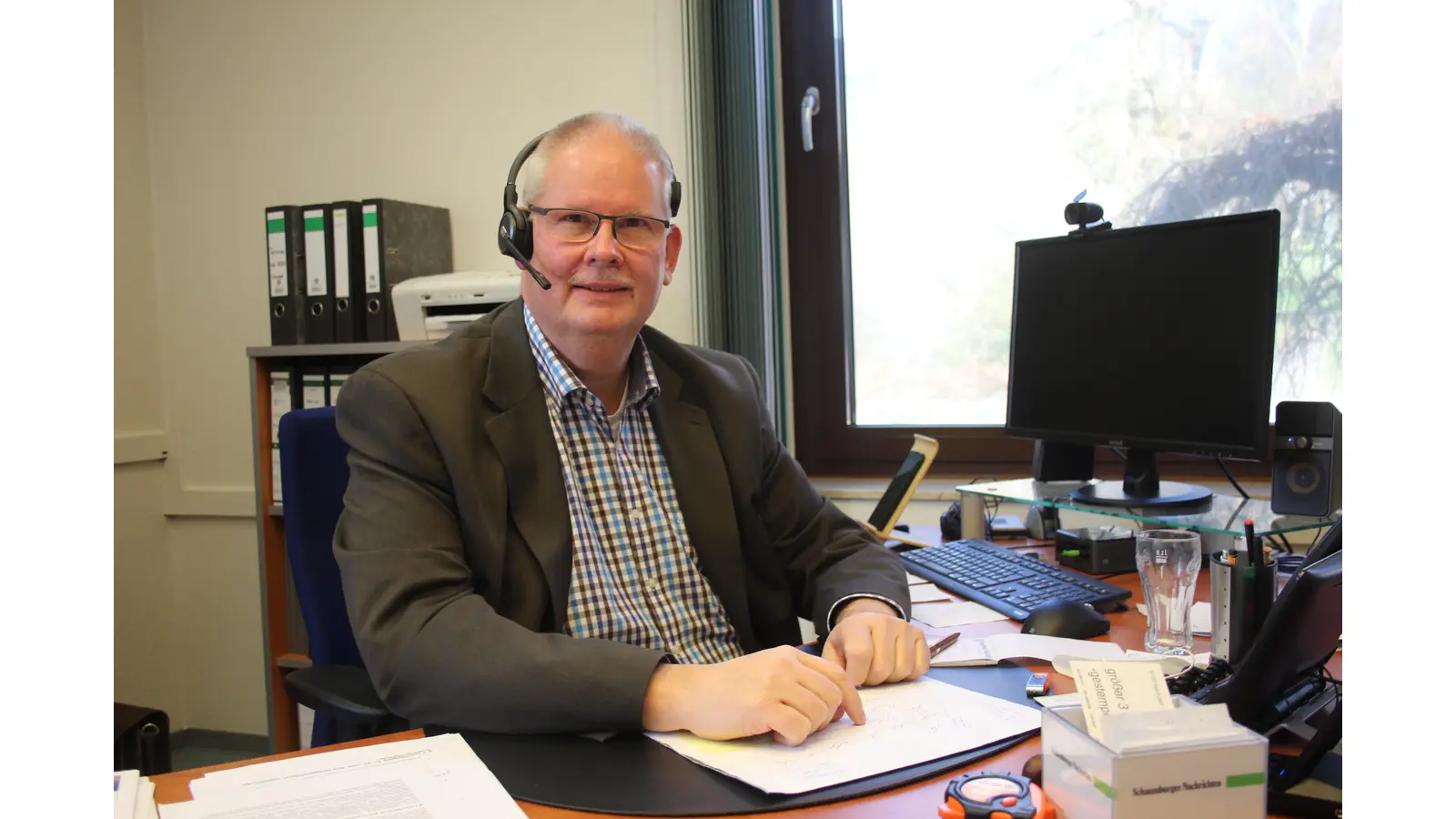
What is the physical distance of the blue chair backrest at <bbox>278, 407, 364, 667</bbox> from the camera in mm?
1556

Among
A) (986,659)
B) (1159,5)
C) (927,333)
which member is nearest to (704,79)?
(927,333)

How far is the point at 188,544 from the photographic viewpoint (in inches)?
130

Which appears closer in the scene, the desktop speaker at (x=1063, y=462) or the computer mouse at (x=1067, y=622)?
the computer mouse at (x=1067, y=622)

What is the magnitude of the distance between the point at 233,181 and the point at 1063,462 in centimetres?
256

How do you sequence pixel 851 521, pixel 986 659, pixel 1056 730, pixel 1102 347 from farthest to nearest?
pixel 1102 347 → pixel 851 521 → pixel 986 659 → pixel 1056 730

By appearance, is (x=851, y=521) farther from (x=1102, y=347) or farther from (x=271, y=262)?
(x=271, y=262)

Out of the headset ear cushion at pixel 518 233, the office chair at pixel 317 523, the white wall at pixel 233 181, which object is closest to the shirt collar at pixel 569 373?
the headset ear cushion at pixel 518 233

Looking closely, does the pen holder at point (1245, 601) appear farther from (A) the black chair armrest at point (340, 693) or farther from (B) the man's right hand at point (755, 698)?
(A) the black chair armrest at point (340, 693)

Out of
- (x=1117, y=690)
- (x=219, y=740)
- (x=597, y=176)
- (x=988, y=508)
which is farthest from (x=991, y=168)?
(x=219, y=740)

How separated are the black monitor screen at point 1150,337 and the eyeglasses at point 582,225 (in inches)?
31.6

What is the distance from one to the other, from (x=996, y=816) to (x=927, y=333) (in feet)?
6.39

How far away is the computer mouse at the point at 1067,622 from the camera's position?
1.30 metres

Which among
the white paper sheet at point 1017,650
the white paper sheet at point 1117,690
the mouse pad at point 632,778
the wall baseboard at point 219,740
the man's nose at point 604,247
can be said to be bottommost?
the wall baseboard at point 219,740

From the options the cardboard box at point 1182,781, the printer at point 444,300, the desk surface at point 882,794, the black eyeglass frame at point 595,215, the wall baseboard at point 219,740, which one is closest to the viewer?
the cardboard box at point 1182,781
